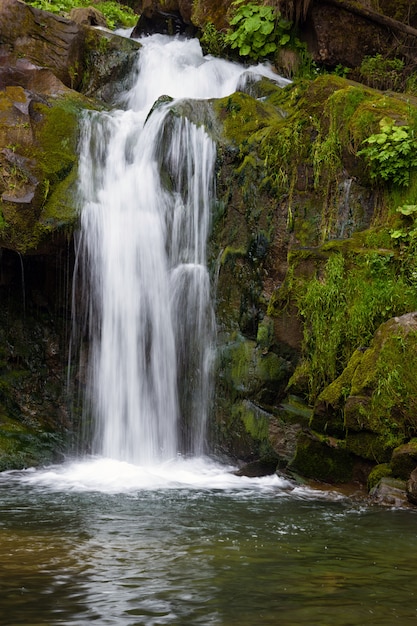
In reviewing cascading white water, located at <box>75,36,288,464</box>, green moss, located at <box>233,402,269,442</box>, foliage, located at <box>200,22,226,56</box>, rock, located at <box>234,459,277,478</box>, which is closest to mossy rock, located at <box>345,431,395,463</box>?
rock, located at <box>234,459,277,478</box>

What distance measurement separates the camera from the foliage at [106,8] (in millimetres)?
16141

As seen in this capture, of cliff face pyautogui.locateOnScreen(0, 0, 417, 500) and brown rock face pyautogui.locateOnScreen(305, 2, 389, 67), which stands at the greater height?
brown rock face pyautogui.locateOnScreen(305, 2, 389, 67)

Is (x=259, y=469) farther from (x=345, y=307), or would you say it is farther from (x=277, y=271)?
(x=277, y=271)

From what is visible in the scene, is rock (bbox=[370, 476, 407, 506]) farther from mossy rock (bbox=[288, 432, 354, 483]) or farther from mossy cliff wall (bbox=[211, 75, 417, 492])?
mossy rock (bbox=[288, 432, 354, 483])

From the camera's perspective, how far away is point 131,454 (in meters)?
9.13

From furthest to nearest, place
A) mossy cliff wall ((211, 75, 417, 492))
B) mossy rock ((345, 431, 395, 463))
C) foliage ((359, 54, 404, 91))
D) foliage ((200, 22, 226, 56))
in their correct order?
foliage ((200, 22, 226, 56)) → foliage ((359, 54, 404, 91)) → mossy cliff wall ((211, 75, 417, 492)) → mossy rock ((345, 431, 395, 463))

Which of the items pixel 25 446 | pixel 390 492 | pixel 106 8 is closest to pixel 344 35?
pixel 106 8

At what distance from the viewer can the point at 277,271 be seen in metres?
9.15

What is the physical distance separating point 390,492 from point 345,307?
2244 millimetres

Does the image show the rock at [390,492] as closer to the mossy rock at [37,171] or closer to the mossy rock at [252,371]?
the mossy rock at [252,371]

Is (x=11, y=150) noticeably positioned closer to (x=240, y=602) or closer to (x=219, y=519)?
(x=219, y=519)

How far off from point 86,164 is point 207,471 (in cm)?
481

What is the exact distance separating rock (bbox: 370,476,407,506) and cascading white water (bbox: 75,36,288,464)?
3062mm

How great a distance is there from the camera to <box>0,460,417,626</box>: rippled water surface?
348 cm
